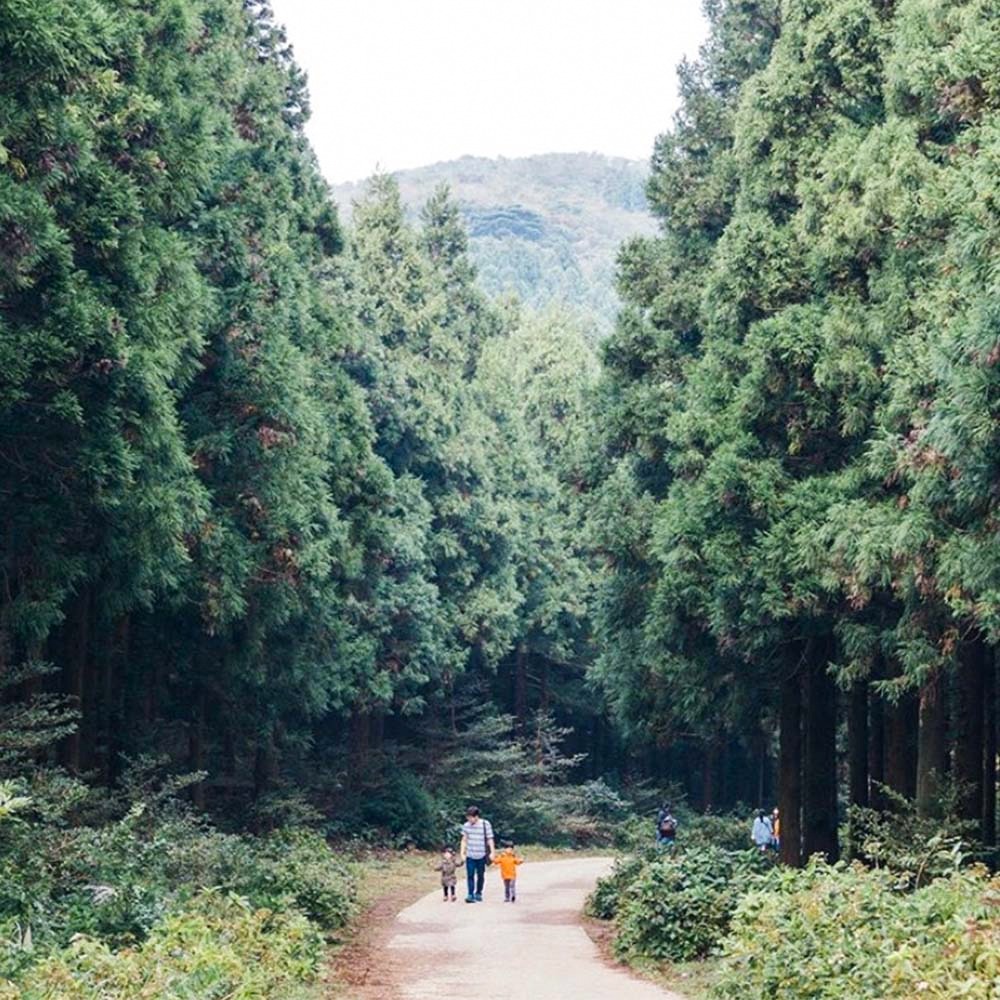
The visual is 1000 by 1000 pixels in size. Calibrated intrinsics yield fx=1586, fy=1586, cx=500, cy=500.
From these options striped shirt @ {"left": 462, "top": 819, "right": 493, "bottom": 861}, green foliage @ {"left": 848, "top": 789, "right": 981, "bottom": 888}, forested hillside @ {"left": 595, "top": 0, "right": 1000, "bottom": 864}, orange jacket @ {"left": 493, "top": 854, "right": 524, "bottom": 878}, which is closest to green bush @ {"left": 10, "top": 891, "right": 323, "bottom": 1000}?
green foliage @ {"left": 848, "top": 789, "right": 981, "bottom": 888}

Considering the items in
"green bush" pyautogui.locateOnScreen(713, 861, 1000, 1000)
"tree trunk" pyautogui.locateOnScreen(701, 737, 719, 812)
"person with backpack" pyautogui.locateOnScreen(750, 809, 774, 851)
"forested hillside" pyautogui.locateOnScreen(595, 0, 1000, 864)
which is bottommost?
"tree trunk" pyautogui.locateOnScreen(701, 737, 719, 812)

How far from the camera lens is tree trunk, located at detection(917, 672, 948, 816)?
50.9 ft

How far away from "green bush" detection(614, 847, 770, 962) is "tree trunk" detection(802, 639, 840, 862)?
0.99 m

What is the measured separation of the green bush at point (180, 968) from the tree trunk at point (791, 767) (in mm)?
8187

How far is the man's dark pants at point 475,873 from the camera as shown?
23125 mm

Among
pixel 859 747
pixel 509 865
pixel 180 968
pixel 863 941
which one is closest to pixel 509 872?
pixel 509 865

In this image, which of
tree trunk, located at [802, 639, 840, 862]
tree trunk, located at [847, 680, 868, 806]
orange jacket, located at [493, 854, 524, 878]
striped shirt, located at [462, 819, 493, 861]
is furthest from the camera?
orange jacket, located at [493, 854, 524, 878]

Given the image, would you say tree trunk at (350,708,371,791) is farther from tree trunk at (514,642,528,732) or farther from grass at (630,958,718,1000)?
grass at (630,958,718,1000)

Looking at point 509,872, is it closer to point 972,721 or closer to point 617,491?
point 617,491

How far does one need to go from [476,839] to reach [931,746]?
8526 mm

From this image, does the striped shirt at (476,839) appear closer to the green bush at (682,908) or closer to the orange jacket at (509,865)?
the orange jacket at (509,865)

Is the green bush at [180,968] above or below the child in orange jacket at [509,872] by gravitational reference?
above

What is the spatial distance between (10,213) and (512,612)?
30777 mm

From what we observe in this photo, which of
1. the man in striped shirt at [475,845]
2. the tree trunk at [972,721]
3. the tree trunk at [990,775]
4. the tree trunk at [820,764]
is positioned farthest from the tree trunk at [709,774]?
the tree trunk at [972,721]
